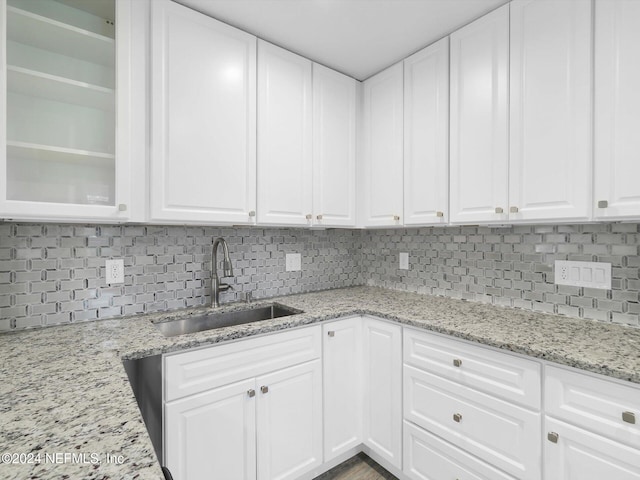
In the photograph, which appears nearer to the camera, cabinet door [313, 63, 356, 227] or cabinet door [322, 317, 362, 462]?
cabinet door [322, 317, 362, 462]

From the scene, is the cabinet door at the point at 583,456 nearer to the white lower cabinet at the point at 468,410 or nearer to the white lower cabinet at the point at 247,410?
the white lower cabinet at the point at 468,410

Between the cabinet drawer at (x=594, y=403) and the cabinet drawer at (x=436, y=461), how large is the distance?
38cm

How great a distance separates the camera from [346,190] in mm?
2205

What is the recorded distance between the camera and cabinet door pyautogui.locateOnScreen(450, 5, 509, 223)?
153 cm

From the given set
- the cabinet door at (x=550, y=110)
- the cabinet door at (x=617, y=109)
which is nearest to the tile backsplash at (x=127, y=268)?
the cabinet door at (x=550, y=110)

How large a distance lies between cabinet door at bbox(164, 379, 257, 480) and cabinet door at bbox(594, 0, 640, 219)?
1.65 metres

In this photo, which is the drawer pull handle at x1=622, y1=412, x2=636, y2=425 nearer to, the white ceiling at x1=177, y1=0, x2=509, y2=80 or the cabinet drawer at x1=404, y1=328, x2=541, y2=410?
the cabinet drawer at x1=404, y1=328, x2=541, y2=410

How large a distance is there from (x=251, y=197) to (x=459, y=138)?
116 cm

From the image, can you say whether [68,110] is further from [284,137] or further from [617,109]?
[617,109]

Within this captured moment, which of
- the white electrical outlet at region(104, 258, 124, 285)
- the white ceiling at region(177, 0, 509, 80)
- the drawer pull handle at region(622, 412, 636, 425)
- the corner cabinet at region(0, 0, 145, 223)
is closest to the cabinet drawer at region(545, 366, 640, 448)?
the drawer pull handle at region(622, 412, 636, 425)

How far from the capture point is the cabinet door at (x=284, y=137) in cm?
179

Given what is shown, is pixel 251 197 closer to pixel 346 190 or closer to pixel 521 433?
pixel 346 190

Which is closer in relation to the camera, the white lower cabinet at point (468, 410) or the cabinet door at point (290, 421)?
the white lower cabinet at point (468, 410)

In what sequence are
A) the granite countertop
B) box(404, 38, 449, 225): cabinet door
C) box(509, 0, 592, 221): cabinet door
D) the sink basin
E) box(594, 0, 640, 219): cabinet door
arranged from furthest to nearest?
box(404, 38, 449, 225): cabinet door
the sink basin
box(509, 0, 592, 221): cabinet door
box(594, 0, 640, 219): cabinet door
the granite countertop
